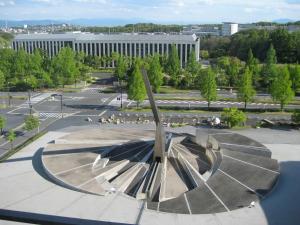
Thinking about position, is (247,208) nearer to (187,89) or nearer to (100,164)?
(100,164)

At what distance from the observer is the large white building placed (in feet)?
323

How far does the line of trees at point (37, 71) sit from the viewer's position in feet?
226

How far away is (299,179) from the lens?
25578 mm

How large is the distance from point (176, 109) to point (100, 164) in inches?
1091

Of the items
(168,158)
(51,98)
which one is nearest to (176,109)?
(51,98)

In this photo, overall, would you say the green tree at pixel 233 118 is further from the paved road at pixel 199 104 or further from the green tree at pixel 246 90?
the paved road at pixel 199 104

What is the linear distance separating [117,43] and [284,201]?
8732 cm

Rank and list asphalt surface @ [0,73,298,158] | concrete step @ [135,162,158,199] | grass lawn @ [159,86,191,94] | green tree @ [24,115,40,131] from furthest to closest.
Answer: grass lawn @ [159,86,191,94]
asphalt surface @ [0,73,298,158]
green tree @ [24,115,40,131]
concrete step @ [135,162,158,199]

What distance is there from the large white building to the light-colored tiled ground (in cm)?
7430

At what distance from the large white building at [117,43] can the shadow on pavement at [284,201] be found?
74.2 metres

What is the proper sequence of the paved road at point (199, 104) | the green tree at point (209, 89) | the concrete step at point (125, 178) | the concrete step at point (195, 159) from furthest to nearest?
the paved road at point (199, 104)
the green tree at point (209, 89)
the concrete step at point (195, 159)
the concrete step at point (125, 178)

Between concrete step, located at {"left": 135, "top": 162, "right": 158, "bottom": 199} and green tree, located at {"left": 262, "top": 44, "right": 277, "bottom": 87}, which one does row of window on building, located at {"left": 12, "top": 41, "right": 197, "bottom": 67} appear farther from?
concrete step, located at {"left": 135, "top": 162, "right": 158, "bottom": 199}

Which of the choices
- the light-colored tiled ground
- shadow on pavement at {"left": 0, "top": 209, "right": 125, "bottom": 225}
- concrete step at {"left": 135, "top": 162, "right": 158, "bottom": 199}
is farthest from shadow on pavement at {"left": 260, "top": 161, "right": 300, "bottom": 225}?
shadow on pavement at {"left": 0, "top": 209, "right": 125, "bottom": 225}

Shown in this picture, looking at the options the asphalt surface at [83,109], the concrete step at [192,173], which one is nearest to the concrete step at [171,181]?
the concrete step at [192,173]
